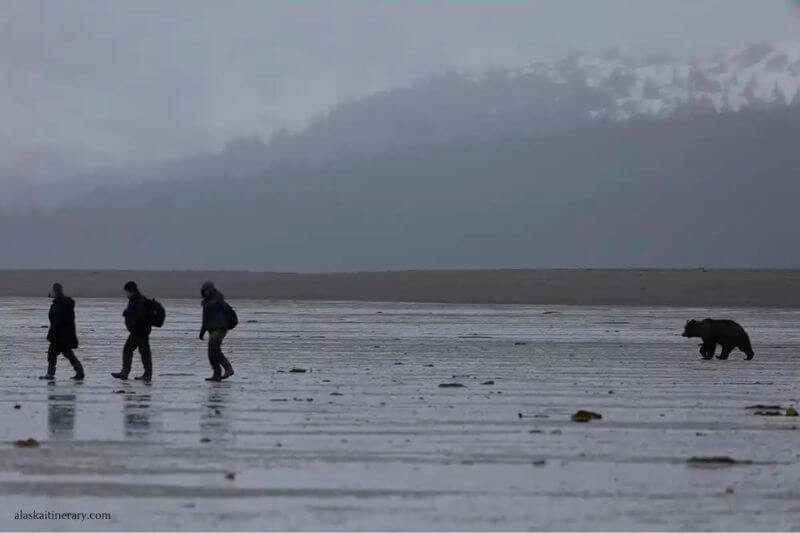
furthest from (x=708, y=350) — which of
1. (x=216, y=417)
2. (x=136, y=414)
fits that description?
(x=136, y=414)

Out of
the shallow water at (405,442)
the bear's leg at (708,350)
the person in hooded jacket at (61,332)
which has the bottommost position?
the shallow water at (405,442)

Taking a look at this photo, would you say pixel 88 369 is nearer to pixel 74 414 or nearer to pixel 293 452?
pixel 74 414

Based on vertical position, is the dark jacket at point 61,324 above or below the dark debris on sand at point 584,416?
above

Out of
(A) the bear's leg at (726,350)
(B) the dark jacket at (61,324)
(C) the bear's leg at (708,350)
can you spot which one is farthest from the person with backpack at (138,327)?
(A) the bear's leg at (726,350)

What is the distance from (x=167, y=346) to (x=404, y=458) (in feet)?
74.6

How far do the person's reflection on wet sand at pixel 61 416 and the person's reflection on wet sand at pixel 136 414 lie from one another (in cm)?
67

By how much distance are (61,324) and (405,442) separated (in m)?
11.2

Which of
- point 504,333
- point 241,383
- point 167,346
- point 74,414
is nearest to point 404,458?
point 74,414

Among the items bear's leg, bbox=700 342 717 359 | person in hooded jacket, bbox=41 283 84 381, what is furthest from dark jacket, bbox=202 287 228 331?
bear's leg, bbox=700 342 717 359

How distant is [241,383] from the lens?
2688 cm

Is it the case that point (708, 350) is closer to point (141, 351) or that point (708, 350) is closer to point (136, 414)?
point (141, 351)

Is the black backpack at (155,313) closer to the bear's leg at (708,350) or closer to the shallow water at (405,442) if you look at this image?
the shallow water at (405,442)

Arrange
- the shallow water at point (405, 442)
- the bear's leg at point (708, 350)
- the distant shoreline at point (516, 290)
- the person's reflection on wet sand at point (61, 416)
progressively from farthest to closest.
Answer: the distant shoreline at point (516, 290), the bear's leg at point (708, 350), the person's reflection on wet sand at point (61, 416), the shallow water at point (405, 442)

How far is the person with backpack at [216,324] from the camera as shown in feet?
89.8
